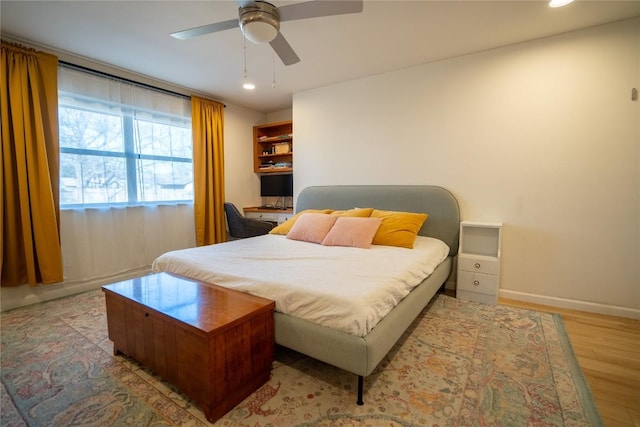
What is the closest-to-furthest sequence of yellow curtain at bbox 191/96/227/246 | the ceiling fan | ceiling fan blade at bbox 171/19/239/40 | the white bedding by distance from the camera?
1. the white bedding
2. the ceiling fan
3. ceiling fan blade at bbox 171/19/239/40
4. yellow curtain at bbox 191/96/227/246

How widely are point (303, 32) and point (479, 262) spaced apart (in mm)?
2666

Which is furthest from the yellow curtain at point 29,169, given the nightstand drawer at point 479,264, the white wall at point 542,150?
the nightstand drawer at point 479,264

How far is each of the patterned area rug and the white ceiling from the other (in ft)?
8.13

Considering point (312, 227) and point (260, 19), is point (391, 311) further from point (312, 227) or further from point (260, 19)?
point (260, 19)

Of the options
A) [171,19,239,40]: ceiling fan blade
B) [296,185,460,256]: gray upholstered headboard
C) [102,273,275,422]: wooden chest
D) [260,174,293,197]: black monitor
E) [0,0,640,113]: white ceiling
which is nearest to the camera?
[102,273,275,422]: wooden chest

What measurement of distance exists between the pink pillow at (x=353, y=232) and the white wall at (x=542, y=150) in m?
0.94

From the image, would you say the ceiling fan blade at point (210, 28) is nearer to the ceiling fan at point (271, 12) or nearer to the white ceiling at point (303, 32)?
the ceiling fan at point (271, 12)

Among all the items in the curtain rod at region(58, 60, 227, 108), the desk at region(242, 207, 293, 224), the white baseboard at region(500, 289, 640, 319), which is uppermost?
the curtain rod at region(58, 60, 227, 108)

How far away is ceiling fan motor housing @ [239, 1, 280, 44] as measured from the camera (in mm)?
1667

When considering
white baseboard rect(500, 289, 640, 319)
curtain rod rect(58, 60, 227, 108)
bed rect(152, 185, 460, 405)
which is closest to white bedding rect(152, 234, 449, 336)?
bed rect(152, 185, 460, 405)

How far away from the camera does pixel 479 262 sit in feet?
8.99

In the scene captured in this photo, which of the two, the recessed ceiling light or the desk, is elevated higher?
the recessed ceiling light

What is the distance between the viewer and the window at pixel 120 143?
291 cm

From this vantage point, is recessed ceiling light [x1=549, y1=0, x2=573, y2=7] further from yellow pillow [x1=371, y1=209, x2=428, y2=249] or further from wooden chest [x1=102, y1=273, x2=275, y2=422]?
wooden chest [x1=102, y1=273, x2=275, y2=422]
